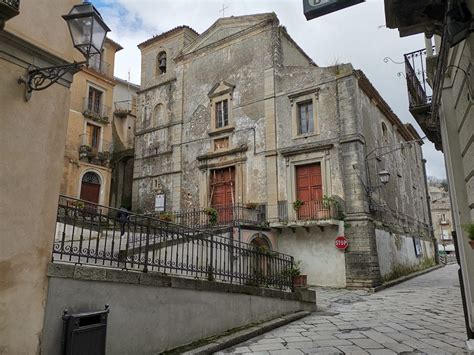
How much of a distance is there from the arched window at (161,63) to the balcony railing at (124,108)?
4364 millimetres

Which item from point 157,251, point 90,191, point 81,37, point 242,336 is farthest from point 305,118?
point 81,37

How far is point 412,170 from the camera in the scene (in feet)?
83.7

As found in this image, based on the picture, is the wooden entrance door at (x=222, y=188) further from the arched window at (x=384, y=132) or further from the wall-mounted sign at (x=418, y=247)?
the wall-mounted sign at (x=418, y=247)

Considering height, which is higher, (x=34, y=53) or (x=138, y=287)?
(x=34, y=53)

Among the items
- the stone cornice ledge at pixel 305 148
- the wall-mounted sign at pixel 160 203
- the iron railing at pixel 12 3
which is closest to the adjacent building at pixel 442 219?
the stone cornice ledge at pixel 305 148

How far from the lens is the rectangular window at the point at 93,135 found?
74.4ft

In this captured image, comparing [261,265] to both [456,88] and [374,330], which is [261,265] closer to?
[374,330]

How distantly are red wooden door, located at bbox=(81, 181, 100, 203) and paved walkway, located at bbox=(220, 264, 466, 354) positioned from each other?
15.9m

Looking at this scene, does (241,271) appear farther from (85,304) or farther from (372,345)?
(85,304)

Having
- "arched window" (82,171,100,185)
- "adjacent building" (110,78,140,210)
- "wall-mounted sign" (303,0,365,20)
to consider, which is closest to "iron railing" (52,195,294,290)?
"wall-mounted sign" (303,0,365,20)

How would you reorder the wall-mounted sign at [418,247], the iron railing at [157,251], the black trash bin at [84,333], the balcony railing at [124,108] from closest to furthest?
the black trash bin at [84,333], the iron railing at [157,251], the wall-mounted sign at [418,247], the balcony railing at [124,108]

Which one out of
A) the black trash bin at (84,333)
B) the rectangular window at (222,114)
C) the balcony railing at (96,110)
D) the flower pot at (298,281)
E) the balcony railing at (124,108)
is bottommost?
the black trash bin at (84,333)

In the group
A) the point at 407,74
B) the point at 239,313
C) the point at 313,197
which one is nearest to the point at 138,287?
the point at 239,313

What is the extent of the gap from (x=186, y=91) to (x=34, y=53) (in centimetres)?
1686
